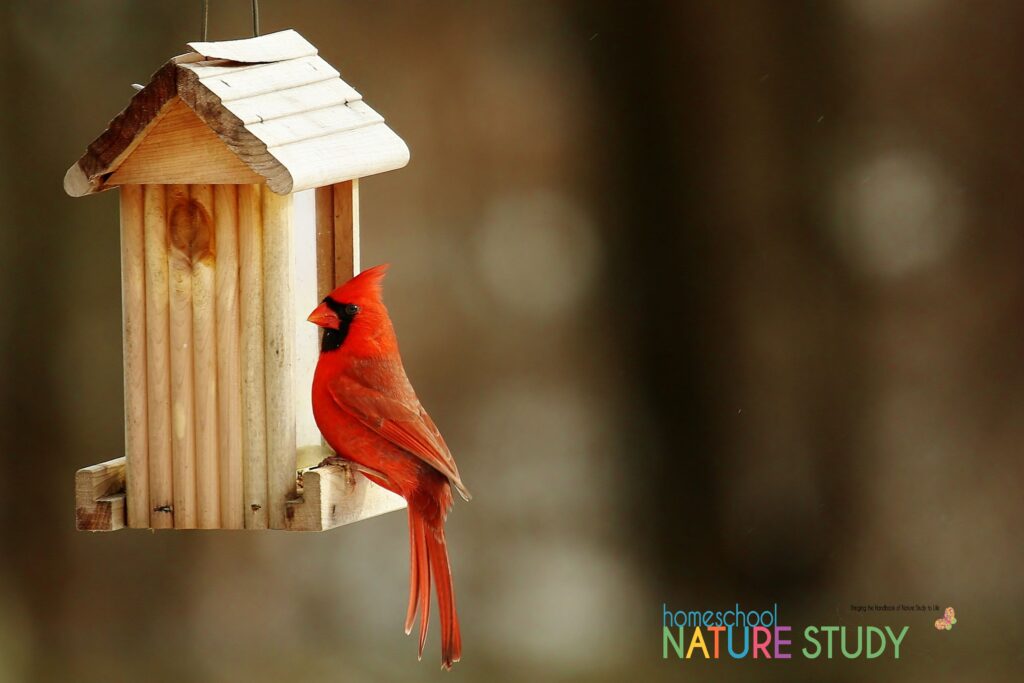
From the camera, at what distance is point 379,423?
8.56 feet

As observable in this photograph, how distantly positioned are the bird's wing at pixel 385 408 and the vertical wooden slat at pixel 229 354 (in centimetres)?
20

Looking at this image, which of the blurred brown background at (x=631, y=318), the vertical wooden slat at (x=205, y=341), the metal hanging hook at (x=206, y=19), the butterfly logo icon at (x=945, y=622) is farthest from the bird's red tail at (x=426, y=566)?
the butterfly logo icon at (x=945, y=622)

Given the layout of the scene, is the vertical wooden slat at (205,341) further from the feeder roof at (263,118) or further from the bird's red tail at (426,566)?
the bird's red tail at (426,566)

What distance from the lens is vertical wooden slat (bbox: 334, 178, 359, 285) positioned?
2867mm

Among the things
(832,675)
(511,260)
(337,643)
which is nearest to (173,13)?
(511,260)

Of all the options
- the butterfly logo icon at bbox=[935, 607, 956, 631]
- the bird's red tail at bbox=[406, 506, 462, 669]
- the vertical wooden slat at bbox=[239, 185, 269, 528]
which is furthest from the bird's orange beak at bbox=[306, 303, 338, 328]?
the butterfly logo icon at bbox=[935, 607, 956, 631]

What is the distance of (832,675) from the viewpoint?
535 centimetres

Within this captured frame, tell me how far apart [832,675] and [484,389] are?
5.85ft

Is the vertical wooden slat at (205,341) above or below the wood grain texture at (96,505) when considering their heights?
above

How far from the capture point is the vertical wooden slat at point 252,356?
2500 millimetres

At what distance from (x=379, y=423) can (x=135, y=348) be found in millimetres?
480

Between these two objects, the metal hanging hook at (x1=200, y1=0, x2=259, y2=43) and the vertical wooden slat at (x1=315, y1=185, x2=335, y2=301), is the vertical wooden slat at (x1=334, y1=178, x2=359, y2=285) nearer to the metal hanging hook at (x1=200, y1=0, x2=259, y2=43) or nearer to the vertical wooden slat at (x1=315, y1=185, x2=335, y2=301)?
the vertical wooden slat at (x1=315, y1=185, x2=335, y2=301)

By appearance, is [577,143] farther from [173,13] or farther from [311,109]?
[311,109]

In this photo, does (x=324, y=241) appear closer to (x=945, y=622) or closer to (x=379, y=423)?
(x=379, y=423)
